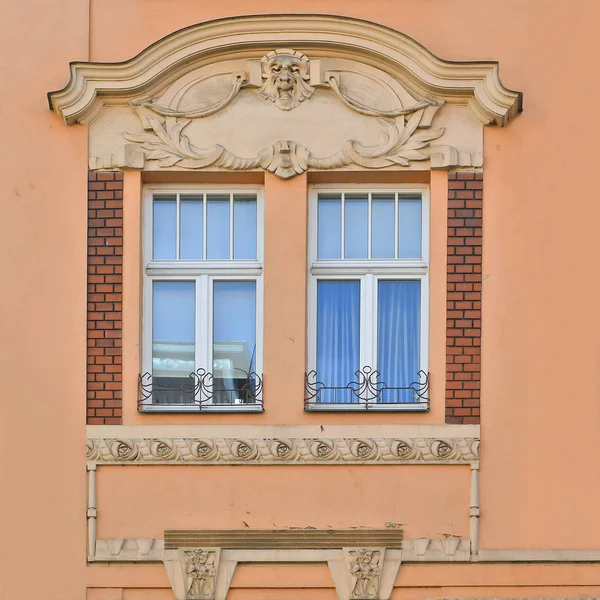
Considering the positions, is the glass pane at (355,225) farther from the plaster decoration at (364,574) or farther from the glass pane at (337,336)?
the plaster decoration at (364,574)

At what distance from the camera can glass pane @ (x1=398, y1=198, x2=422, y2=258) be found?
12.7m

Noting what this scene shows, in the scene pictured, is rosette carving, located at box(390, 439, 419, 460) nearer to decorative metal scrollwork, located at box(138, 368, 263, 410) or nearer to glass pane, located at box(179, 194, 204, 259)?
decorative metal scrollwork, located at box(138, 368, 263, 410)

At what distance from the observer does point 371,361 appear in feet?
41.3

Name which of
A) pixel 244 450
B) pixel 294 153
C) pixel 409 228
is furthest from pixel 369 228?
pixel 244 450

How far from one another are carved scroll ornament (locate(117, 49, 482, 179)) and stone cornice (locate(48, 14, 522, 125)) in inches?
5.6

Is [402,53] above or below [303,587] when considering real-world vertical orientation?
above

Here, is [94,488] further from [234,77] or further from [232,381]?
[234,77]

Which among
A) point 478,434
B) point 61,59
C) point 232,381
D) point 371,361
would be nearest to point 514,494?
point 478,434

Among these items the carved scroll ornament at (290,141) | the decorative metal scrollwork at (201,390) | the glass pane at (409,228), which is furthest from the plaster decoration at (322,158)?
the decorative metal scrollwork at (201,390)

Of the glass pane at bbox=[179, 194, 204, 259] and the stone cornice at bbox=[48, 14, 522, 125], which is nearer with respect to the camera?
the stone cornice at bbox=[48, 14, 522, 125]

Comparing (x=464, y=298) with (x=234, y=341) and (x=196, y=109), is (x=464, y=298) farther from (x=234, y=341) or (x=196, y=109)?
(x=196, y=109)

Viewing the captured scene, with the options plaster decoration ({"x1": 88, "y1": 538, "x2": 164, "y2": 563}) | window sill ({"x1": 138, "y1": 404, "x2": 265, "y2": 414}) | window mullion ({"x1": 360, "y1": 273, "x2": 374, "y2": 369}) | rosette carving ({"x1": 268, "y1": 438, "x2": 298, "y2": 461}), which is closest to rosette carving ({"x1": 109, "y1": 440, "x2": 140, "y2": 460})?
window sill ({"x1": 138, "y1": 404, "x2": 265, "y2": 414})

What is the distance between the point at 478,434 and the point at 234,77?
3271 mm

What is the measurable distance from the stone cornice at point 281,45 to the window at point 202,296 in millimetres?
862
